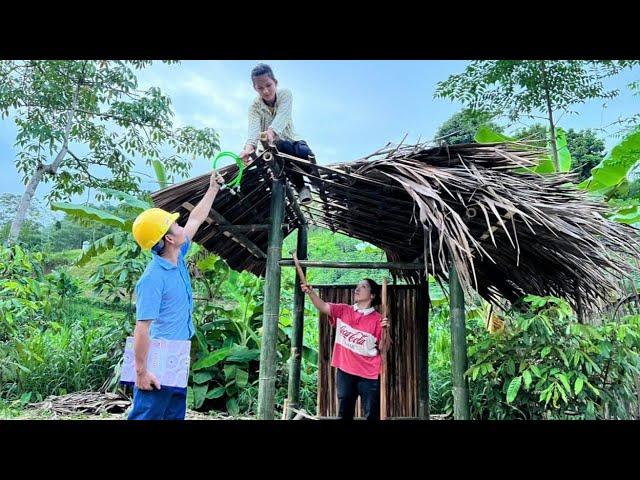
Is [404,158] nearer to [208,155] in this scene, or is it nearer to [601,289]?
[601,289]

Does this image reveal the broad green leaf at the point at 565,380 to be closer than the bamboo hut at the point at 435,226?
No

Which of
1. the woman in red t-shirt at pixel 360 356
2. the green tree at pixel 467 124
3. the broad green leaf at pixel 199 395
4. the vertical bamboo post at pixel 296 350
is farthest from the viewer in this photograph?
the green tree at pixel 467 124

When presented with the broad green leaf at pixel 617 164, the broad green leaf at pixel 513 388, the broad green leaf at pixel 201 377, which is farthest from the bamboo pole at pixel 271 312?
the broad green leaf at pixel 617 164

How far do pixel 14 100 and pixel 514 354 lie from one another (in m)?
Result: 7.15

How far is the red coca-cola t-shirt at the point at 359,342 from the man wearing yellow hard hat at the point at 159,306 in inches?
52.3

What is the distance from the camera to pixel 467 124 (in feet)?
34.8

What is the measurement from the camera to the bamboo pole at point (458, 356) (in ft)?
11.1

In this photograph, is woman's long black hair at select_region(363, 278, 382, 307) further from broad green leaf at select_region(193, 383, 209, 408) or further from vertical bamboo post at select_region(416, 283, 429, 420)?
broad green leaf at select_region(193, 383, 209, 408)

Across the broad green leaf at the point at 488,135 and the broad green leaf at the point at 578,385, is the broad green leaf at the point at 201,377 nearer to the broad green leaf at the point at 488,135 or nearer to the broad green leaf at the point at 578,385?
the broad green leaf at the point at 578,385

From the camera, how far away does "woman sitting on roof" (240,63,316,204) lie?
10.9 feet

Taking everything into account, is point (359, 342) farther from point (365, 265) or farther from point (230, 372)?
point (230, 372)

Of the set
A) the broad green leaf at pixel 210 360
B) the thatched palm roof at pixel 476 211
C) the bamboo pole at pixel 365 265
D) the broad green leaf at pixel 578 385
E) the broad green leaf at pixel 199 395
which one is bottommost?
the broad green leaf at pixel 199 395

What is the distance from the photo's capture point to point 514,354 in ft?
12.0
